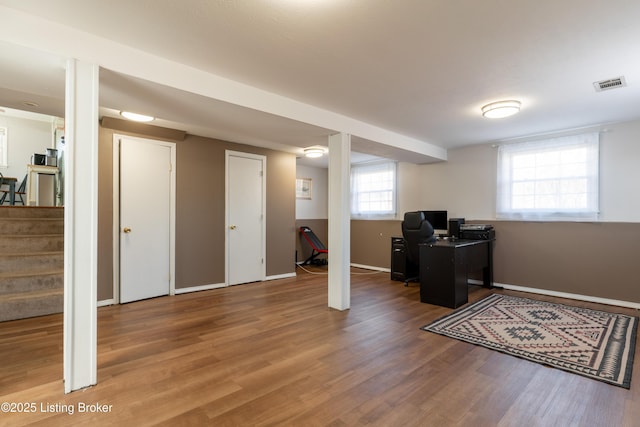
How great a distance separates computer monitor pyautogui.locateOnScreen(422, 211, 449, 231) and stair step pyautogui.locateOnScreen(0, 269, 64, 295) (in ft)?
18.6

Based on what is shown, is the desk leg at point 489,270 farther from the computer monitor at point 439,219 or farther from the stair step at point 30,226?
the stair step at point 30,226

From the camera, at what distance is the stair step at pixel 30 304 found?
10.9 feet

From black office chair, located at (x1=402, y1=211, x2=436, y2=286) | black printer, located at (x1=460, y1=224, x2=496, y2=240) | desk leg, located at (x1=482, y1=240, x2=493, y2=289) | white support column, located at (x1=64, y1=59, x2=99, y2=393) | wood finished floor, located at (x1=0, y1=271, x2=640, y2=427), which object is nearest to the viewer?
wood finished floor, located at (x1=0, y1=271, x2=640, y2=427)

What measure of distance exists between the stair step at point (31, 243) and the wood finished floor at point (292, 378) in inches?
44.3

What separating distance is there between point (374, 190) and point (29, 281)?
5.80m

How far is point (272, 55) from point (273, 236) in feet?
12.2

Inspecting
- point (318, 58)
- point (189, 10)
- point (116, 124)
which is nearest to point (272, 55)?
point (318, 58)

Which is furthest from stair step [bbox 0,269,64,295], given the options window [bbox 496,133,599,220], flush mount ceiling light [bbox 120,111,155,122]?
window [bbox 496,133,599,220]

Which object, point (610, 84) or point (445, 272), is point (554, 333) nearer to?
point (445, 272)

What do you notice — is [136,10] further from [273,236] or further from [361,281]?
[361,281]

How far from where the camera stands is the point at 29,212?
461 centimetres

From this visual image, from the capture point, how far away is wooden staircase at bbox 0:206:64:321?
3.45 meters

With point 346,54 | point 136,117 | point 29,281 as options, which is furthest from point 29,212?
point 346,54

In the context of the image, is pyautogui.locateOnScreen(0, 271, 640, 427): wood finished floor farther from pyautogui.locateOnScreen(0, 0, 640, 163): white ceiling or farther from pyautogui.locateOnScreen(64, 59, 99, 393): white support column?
pyautogui.locateOnScreen(0, 0, 640, 163): white ceiling
